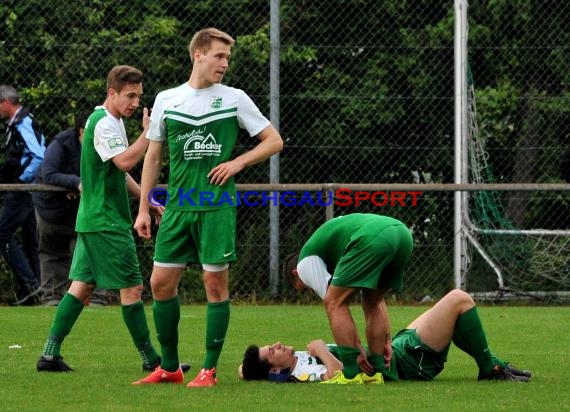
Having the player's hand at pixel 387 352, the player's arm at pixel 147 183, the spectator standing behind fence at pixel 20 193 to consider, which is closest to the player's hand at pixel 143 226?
the player's arm at pixel 147 183

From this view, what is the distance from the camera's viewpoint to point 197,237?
7629 mm

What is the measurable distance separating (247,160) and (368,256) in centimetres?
88

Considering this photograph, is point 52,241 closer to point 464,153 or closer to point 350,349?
point 464,153

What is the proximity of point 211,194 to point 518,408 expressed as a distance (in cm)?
211

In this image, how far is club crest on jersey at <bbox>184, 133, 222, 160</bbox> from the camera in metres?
7.59

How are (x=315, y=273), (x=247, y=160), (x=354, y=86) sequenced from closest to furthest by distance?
(x=247, y=160) < (x=315, y=273) < (x=354, y=86)

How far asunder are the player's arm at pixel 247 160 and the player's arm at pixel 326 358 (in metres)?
1.16

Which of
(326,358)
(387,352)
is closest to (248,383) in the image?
(326,358)

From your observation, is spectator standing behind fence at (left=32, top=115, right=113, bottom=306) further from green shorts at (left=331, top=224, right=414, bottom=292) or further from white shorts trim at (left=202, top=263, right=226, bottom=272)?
green shorts at (left=331, top=224, right=414, bottom=292)

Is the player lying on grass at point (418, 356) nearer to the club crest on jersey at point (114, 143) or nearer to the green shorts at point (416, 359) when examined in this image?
the green shorts at point (416, 359)

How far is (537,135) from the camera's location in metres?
14.8

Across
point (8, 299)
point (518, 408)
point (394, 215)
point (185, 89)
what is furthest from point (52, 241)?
point (518, 408)

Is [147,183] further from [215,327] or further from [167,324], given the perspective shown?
[215,327]

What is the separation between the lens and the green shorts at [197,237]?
24.7ft
